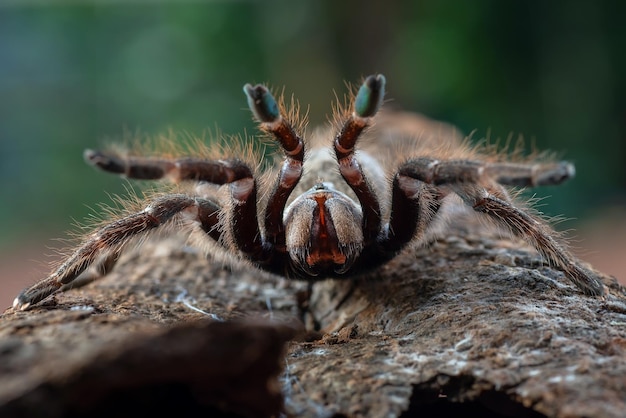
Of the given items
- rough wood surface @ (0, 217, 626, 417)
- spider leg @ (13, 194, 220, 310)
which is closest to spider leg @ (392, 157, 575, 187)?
rough wood surface @ (0, 217, 626, 417)

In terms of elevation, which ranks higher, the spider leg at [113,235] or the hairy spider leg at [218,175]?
the hairy spider leg at [218,175]

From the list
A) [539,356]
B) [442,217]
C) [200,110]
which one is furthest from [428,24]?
[539,356]

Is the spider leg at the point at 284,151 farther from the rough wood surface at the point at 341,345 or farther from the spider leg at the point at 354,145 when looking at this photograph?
the rough wood surface at the point at 341,345

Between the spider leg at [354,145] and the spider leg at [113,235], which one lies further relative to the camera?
the spider leg at [113,235]

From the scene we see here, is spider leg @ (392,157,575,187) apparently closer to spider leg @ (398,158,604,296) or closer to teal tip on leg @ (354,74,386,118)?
spider leg @ (398,158,604,296)

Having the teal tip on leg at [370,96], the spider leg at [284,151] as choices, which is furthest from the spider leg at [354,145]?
the spider leg at [284,151]

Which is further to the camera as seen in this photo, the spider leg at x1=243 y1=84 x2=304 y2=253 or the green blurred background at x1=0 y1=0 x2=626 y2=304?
the green blurred background at x1=0 y1=0 x2=626 y2=304
